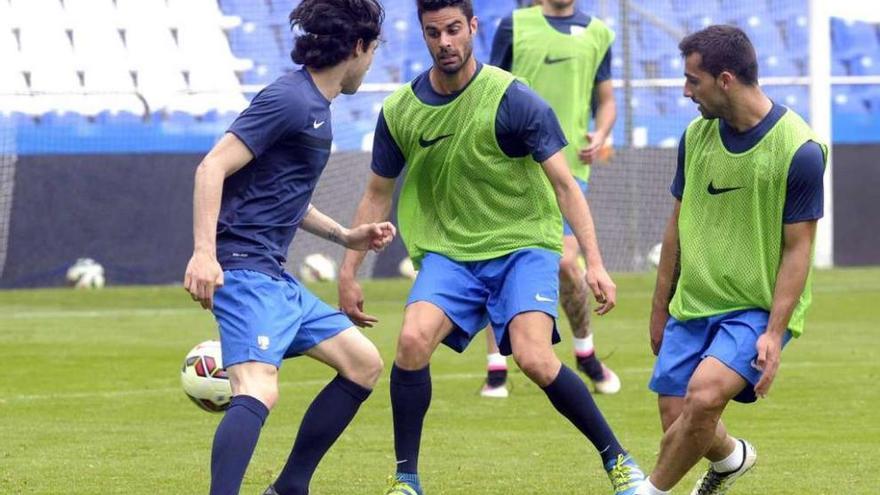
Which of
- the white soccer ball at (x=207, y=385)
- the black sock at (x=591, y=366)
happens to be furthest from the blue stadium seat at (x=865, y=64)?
the white soccer ball at (x=207, y=385)

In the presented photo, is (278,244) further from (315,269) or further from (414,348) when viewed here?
(315,269)

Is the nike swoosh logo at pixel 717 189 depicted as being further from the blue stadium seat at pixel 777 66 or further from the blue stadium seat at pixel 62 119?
the blue stadium seat at pixel 777 66

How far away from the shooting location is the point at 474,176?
716cm

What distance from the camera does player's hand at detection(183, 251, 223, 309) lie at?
18.7 ft

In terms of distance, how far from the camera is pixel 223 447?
582 cm

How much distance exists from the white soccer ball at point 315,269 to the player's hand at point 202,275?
15.0m

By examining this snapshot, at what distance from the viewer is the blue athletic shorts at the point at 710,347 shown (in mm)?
6020

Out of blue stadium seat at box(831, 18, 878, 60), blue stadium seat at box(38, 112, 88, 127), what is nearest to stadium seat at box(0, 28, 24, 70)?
blue stadium seat at box(38, 112, 88, 127)

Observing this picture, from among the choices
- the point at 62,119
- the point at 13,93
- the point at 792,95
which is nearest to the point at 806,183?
the point at 13,93

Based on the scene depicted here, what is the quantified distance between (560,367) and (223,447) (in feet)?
5.64

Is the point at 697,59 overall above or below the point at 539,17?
above

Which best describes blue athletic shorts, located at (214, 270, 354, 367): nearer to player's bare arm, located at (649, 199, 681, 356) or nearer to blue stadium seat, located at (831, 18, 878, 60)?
player's bare arm, located at (649, 199, 681, 356)

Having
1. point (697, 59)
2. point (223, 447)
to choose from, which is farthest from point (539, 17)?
point (223, 447)

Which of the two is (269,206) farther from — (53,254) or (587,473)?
(53,254)
